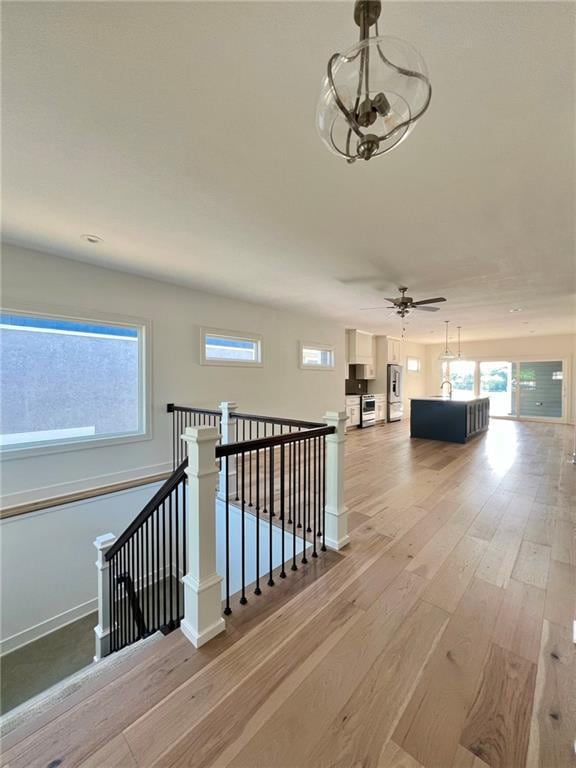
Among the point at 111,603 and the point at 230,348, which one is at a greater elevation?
the point at 230,348

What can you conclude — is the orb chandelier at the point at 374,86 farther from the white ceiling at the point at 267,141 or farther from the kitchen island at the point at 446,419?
the kitchen island at the point at 446,419

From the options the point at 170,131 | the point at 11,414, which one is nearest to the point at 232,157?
the point at 170,131

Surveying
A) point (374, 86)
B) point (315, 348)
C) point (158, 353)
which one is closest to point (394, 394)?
point (315, 348)

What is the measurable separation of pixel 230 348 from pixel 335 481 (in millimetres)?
3350

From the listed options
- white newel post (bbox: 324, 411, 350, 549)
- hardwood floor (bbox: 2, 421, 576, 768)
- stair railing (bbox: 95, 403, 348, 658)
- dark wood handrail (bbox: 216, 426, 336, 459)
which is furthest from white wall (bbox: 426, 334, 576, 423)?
dark wood handrail (bbox: 216, 426, 336, 459)

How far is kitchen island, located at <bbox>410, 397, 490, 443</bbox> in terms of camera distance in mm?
6426

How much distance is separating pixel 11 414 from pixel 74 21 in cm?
336

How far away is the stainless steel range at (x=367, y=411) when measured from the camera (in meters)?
8.52

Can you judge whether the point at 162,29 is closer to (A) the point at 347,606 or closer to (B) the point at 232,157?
(B) the point at 232,157

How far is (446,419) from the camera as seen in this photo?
6.60 metres

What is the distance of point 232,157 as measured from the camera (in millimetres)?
1842

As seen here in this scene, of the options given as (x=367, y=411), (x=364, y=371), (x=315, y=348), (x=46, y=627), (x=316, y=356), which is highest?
(x=315, y=348)

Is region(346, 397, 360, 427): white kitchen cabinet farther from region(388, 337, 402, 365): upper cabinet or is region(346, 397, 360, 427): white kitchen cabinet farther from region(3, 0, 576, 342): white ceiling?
region(3, 0, 576, 342): white ceiling

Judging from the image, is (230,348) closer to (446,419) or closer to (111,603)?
(111,603)
